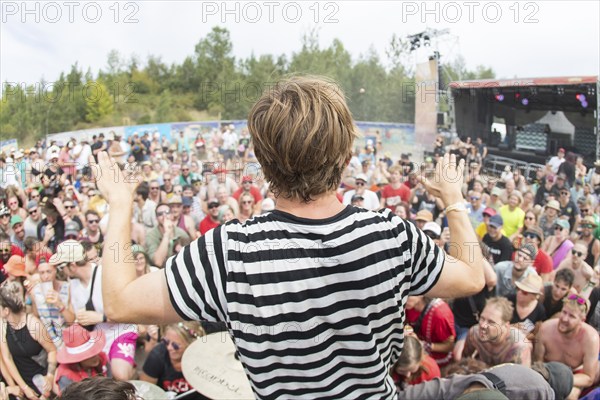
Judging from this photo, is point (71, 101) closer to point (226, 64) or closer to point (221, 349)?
point (226, 64)

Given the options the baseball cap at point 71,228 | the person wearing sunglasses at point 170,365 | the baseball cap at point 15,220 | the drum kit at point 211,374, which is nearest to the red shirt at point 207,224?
the baseball cap at point 71,228

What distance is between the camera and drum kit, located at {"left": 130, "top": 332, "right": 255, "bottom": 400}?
2.62m

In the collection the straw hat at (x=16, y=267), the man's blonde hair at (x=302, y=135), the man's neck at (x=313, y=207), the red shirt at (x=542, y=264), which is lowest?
the red shirt at (x=542, y=264)

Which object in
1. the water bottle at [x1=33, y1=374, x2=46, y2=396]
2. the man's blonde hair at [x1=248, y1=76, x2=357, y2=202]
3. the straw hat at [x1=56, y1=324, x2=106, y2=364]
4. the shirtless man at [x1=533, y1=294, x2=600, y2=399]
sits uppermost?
the man's blonde hair at [x1=248, y1=76, x2=357, y2=202]

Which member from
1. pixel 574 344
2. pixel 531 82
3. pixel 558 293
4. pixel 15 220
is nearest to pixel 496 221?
pixel 558 293

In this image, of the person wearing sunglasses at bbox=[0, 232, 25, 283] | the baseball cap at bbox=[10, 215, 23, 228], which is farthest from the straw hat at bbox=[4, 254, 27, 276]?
the baseball cap at bbox=[10, 215, 23, 228]

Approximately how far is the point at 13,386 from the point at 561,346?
378 centimetres

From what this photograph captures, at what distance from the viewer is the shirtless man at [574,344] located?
300cm

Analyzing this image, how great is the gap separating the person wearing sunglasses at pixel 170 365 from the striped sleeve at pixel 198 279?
244 cm

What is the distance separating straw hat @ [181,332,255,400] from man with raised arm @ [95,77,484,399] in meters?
1.89

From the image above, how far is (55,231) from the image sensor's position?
5.71 metres

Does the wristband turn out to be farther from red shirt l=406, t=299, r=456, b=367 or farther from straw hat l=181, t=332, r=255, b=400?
red shirt l=406, t=299, r=456, b=367

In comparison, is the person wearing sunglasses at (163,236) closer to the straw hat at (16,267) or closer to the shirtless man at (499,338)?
the straw hat at (16,267)

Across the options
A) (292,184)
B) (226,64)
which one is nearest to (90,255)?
(292,184)
